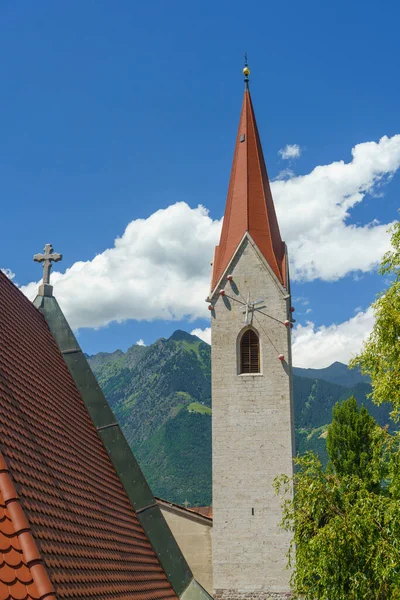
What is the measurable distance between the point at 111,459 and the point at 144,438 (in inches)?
5280

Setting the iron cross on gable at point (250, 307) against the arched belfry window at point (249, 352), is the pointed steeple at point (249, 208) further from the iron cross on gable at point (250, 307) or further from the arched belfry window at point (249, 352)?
the arched belfry window at point (249, 352)

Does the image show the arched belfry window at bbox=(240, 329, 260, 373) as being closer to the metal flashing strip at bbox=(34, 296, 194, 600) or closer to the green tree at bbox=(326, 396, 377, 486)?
the green tree at bbox=(326, 396, 377, 486)

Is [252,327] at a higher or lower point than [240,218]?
lower

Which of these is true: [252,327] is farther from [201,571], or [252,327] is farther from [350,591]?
[350,591]

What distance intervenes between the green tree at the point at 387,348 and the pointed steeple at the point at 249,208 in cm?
1179

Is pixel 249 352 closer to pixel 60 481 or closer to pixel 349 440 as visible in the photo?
pixel 349 440

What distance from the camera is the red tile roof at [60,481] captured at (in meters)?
4.27

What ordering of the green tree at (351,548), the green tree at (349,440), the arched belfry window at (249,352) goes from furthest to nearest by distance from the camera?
the green tree at (349,440) < the arched belfry window at (249,352) < the green tree at (351,548)

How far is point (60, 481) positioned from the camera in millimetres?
5348

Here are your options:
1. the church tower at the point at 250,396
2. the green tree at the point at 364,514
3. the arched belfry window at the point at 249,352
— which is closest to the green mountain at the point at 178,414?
the church tower at the point at 250,396

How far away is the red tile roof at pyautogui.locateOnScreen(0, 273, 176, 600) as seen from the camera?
4.27 m

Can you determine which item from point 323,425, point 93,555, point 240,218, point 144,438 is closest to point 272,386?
point 240,218

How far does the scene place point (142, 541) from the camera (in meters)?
7.19

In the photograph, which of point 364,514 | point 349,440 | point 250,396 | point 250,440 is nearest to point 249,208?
point 250,396
